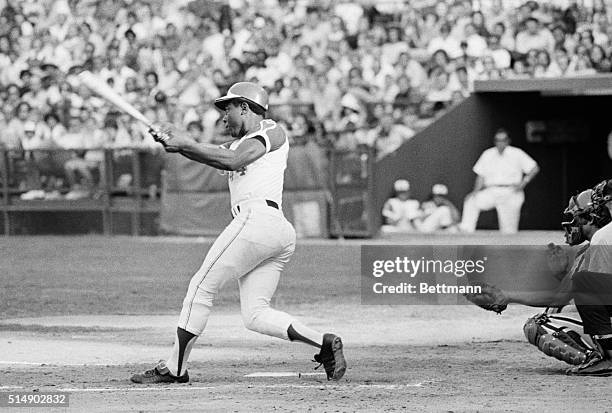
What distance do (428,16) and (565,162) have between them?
3.20 m

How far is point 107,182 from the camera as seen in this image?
1944 centimetres

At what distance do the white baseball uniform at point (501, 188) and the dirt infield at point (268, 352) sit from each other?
9.14 feet

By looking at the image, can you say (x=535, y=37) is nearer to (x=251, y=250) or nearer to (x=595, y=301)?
(x=595, y=301)

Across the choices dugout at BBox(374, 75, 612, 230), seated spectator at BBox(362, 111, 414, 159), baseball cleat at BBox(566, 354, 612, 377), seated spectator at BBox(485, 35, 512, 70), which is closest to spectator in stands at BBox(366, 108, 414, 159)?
seated spectator at BBox(362, 111, 414, 159)

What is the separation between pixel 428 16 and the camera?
18.9m

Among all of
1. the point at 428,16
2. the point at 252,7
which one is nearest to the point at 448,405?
the point at 428,16

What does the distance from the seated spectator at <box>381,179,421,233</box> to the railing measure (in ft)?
12.6

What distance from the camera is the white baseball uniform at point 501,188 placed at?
57.0 feet

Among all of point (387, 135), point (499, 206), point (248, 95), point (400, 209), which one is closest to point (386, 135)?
point (387, 135)

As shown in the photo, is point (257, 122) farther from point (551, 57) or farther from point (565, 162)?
point (565, 162)

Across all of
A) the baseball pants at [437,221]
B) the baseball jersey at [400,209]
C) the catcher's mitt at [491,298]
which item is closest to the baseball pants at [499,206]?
the baseball pants at [437,221]

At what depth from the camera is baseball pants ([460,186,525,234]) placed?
1752 centimetres

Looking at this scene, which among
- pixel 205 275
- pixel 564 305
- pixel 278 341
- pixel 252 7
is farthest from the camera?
pixel 252 7

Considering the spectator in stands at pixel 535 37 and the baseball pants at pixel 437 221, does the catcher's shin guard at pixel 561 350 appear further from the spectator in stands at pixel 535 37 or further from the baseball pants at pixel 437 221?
the spectator in stands at pixel 535 37
